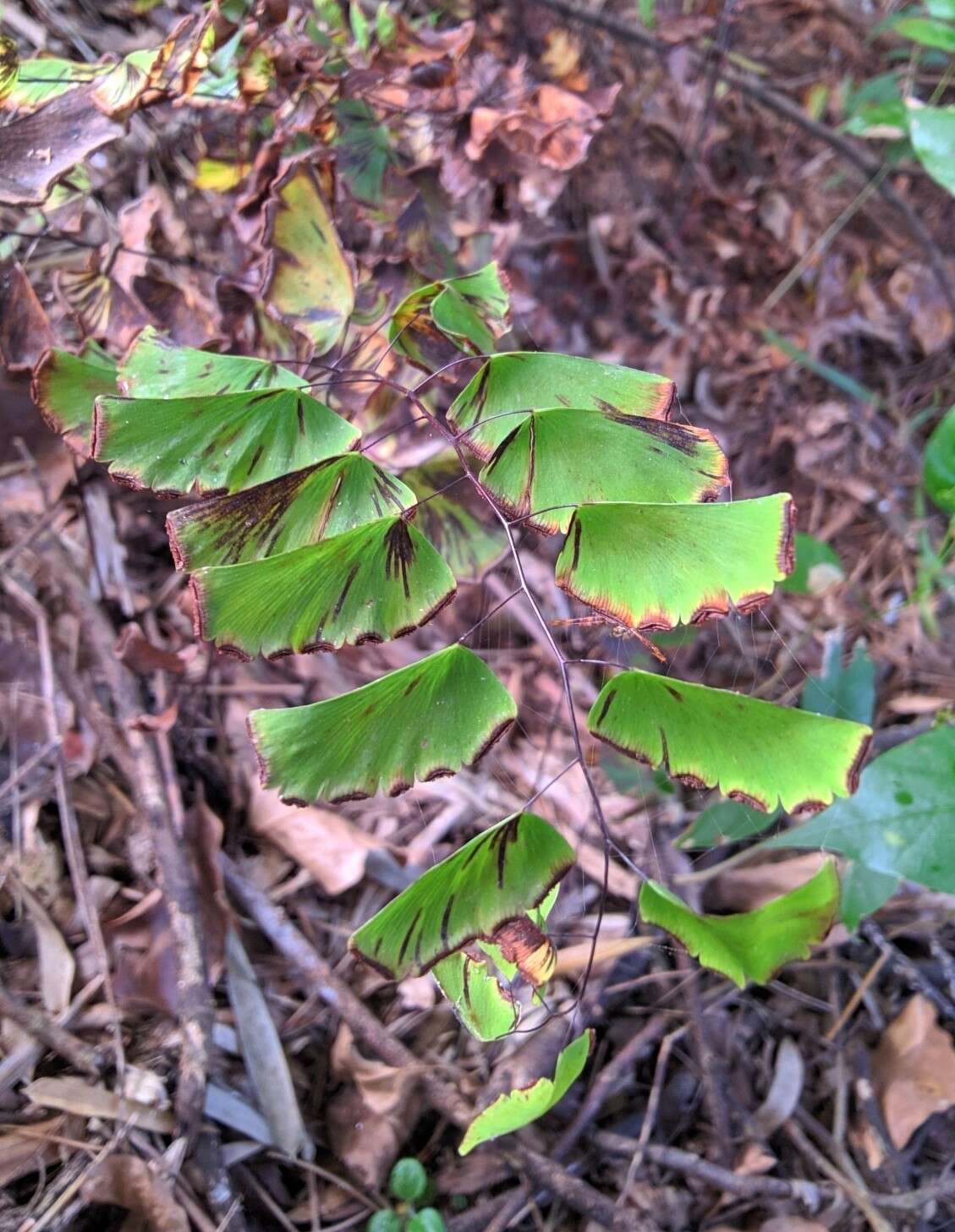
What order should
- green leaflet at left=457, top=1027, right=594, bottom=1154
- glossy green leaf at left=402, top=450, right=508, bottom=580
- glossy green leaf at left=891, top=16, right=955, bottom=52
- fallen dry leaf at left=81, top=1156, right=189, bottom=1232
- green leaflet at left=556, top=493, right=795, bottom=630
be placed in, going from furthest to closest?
1. glossy green leaf at left=891, top=16, right=955, bottom=52
2. glossy green leaf at left=402, top=450, right=508, bottom=580
3. fallen dry leaf at left=81, top=1156, right=189, bottom=1232
4. green leaflet at left=457, top=1027, right=594, bottom=1154
5. green leaflet at left=556, top=493, right=795, bottom=630

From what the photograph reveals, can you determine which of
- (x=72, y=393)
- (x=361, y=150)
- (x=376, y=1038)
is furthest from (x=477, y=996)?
(x=361, y=150)

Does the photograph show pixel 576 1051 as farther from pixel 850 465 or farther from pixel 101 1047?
pixel 850 465

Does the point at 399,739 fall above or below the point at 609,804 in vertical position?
above

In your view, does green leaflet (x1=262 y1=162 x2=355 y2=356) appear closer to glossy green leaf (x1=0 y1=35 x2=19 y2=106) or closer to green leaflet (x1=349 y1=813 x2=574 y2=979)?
glossy green leaf (x1=0 y1=35 x2=19 y2=106)

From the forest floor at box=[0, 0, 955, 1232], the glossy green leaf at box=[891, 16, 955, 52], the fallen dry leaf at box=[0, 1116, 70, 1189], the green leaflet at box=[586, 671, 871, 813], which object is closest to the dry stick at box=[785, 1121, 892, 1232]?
the forest floor at box=[0, 0, 955, 1232]

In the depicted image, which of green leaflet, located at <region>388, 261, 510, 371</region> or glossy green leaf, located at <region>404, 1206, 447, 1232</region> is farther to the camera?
glossy green leaf, located at <region>404, 1206, 447, 1232</region>

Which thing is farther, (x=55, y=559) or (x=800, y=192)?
(x=800, y=192)

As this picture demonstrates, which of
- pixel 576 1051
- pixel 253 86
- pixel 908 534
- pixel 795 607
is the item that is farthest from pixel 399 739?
pixel 908 534

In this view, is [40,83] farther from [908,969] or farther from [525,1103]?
[908,969]
